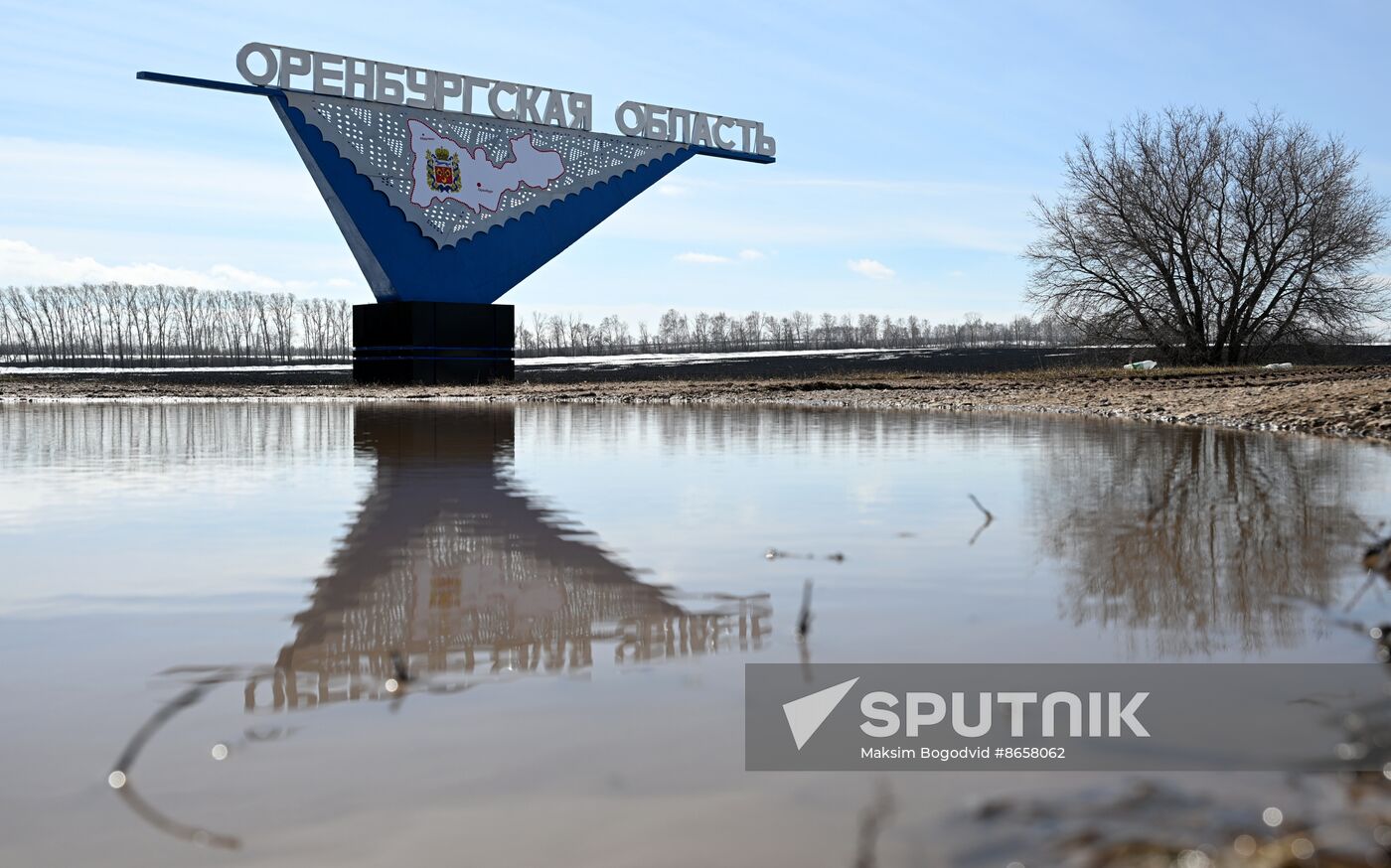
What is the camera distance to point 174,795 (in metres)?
3.53

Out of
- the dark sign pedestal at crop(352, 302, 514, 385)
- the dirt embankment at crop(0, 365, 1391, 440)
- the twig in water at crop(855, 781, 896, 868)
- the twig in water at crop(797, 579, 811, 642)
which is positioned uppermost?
the dark sign pedestal at crop(352, 302, 514, 385)

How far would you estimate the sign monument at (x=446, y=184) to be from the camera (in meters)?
38.2

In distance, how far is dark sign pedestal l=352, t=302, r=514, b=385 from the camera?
40719mm

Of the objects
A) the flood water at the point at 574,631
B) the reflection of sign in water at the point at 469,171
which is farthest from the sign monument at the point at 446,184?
the flood water at the point at 574,631

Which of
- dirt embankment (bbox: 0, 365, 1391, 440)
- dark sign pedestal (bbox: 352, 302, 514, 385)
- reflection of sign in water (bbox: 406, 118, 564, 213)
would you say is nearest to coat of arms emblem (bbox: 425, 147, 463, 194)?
reflection of sign in water (bbox: 406, 118, 564, 213)

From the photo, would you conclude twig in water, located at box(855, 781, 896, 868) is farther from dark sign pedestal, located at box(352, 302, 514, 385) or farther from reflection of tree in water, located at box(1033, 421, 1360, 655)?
dark sign pedestal, located at box(352, 302, 514, 385)

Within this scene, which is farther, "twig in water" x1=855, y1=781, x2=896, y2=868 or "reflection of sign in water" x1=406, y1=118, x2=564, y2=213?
"reflection of sign in water" x1=406, y1=118, x2=564, y2=213

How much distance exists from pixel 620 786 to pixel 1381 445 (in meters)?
13.5

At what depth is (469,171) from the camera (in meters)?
41.0

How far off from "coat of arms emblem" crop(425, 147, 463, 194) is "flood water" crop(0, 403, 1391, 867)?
94.1 feet

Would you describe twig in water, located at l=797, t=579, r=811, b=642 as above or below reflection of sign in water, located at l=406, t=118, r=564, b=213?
below

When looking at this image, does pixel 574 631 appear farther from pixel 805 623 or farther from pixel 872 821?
pixel 872 821

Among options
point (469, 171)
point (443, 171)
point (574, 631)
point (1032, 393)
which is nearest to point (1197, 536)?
point (574, 631)

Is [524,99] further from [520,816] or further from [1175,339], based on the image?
[520,816]
